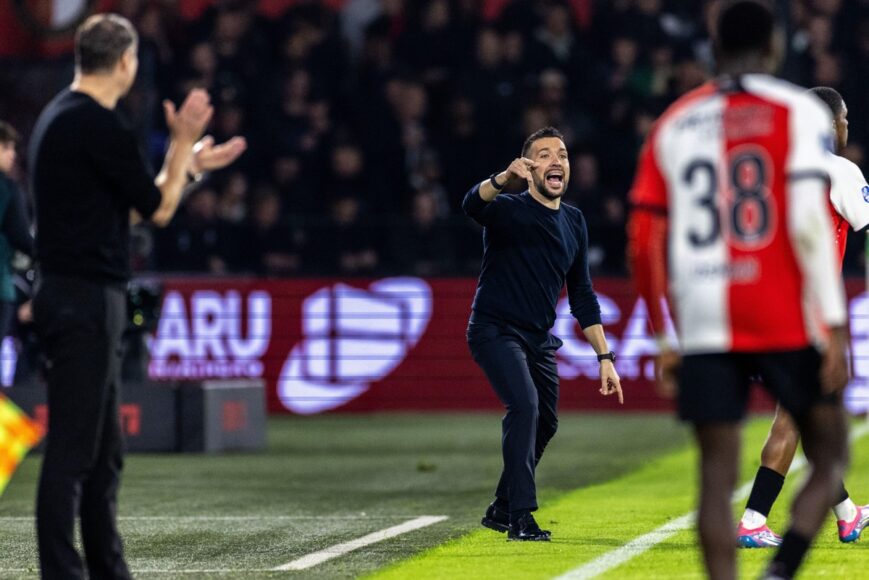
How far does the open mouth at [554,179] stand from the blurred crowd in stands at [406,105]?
10.3 meters

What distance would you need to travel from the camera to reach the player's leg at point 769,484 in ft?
28.9

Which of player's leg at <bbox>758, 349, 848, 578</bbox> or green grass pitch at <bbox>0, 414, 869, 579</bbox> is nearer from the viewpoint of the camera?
player's leg at <bbox>758, 349, 848, 578</bbox>

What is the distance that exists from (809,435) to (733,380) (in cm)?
37

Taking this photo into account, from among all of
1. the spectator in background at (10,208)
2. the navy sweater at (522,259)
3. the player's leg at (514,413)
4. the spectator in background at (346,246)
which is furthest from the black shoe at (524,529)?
the spectator in background at (346,246)

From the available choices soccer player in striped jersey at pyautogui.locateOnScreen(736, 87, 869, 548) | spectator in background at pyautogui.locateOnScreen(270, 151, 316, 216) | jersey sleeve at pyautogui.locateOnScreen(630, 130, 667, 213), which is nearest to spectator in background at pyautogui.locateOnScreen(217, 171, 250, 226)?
spectator in background at pyautogui.locateOnScreen(270, 151, 316, 216)

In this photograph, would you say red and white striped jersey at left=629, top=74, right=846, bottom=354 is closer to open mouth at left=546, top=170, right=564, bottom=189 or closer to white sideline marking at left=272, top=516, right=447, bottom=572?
white sideline marking at left=272, top=516, right=447, bottom=572

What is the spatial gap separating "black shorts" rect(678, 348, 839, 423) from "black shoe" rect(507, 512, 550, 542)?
11.4 feet

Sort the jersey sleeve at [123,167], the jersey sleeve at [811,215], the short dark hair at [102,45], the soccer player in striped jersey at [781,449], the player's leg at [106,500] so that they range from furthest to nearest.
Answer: the soccer player in striped jersey at [781,449]
the player's leg at [106,500]
the short dark hair at [102,45]
the jersey sleeve at [123,167]
the jersey sleeve at [811,215]

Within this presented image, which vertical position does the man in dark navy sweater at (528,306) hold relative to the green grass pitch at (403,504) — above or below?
above

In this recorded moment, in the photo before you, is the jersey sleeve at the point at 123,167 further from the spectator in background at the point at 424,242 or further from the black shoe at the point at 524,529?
the spectator in background at the point at 424,242

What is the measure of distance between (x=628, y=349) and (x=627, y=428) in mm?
1763

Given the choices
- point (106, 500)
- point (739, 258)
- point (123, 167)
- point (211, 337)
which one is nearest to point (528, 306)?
point (106, 500)

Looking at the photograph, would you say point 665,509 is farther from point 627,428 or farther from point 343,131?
point 343,131

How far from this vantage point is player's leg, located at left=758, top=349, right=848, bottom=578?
19.3 ft
